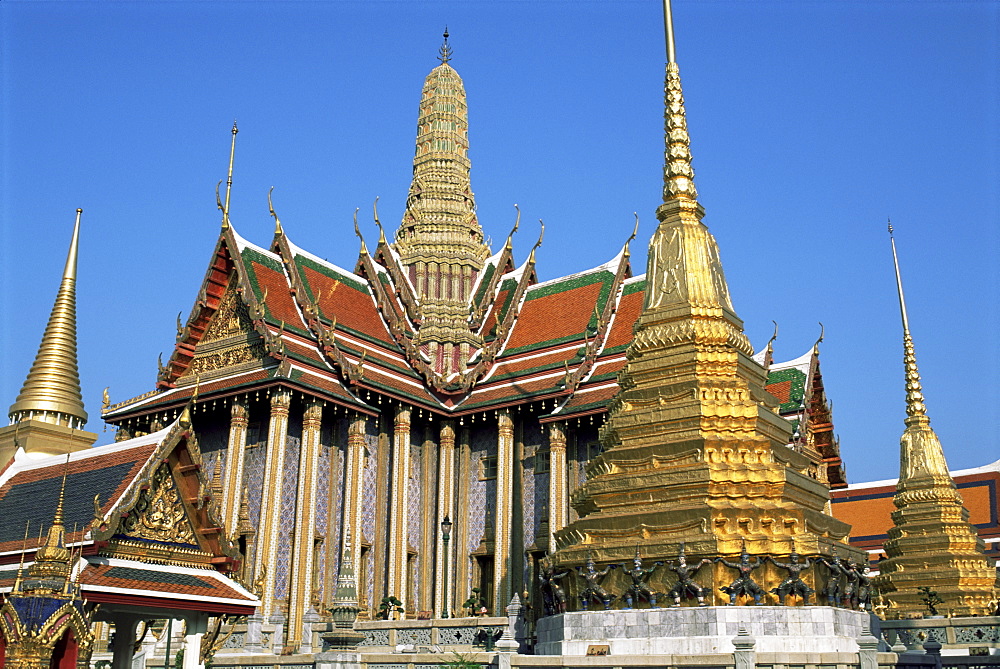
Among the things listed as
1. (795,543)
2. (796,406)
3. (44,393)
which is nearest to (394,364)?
(44,393)

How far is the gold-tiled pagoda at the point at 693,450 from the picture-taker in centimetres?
1406

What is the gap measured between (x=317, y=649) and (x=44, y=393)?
1150 centimetres

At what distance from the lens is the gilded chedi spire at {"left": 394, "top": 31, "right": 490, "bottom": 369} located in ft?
105

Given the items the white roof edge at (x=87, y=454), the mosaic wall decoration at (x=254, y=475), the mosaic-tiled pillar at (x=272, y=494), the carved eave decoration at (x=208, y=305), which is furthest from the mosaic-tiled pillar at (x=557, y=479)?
the white roof edge at (x=87, y=454)

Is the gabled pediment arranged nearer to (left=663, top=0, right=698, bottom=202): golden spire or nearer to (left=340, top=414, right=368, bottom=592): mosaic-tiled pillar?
(left=340, top=414, right=368, bottom=592): mosaic-tiled pillar

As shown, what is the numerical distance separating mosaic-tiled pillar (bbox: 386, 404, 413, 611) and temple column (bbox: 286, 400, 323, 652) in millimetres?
2320

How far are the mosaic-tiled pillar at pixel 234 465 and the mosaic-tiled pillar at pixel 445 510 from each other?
563 centimetres

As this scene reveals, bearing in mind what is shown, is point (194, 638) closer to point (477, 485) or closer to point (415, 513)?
point (415, 513)

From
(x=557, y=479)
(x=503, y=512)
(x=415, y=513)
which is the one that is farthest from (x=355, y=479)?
(x=557, y=479)

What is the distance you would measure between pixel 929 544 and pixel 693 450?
10302 mm

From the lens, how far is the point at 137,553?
10.7 metres

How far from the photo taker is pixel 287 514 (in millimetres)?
24797

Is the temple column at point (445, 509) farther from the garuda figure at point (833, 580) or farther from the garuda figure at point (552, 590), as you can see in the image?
the garuda figure at point (833, 580)

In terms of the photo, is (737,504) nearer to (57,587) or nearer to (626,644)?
(626,644)
